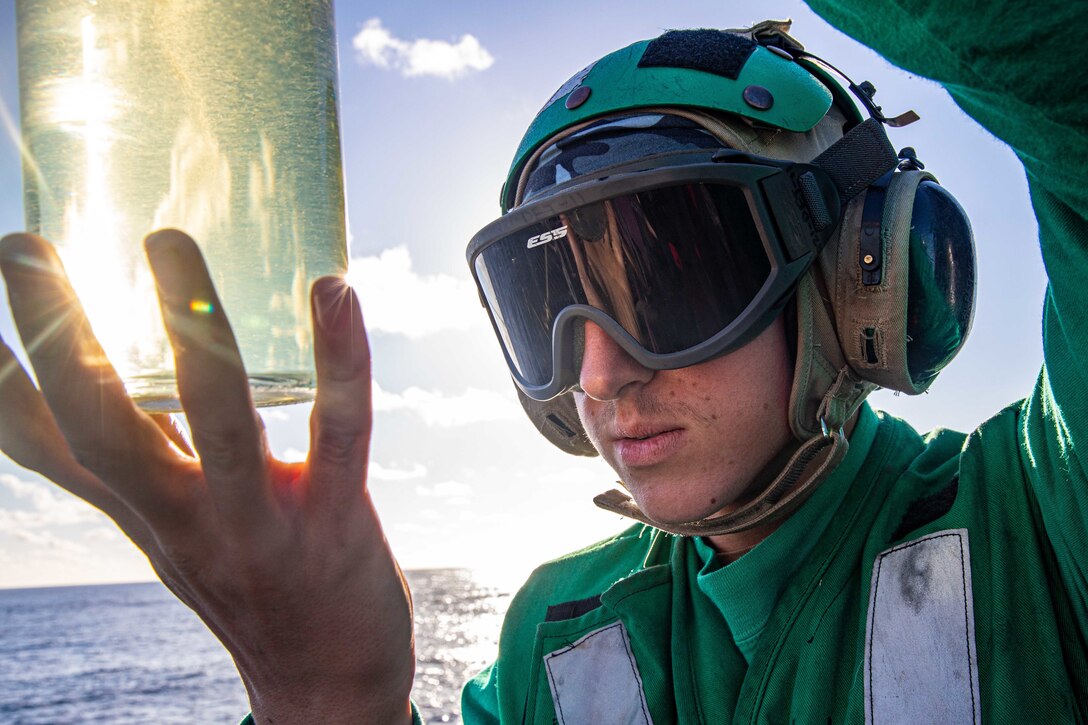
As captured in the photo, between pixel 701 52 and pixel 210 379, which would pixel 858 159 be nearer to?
pixel 701 52

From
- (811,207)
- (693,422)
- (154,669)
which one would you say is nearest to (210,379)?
(693,422)

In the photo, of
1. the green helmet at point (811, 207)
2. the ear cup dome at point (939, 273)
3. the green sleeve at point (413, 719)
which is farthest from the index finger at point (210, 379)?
the ear cup dome at point (939, 273)

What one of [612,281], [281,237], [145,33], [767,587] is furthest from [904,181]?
[145,33]

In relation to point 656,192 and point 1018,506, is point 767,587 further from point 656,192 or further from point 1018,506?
point 656,192

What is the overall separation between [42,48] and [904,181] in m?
1.92

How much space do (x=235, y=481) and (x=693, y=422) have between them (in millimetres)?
1150

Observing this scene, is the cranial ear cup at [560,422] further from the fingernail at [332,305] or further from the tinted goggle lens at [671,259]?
the fingernail at [332,305]

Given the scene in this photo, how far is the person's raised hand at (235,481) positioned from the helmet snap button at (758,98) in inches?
51.6

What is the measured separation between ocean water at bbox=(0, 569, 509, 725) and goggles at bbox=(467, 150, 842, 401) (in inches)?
367

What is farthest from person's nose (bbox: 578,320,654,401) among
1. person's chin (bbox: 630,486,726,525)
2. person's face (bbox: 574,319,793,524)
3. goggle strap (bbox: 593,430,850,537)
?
goggle strap (bbox: 593,430,850,537)

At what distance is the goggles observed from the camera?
2.02 metres

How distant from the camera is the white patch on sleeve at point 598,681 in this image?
2.16m

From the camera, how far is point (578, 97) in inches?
89.3

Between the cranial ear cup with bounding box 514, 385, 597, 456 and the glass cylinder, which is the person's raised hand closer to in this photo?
the glass cylinder
